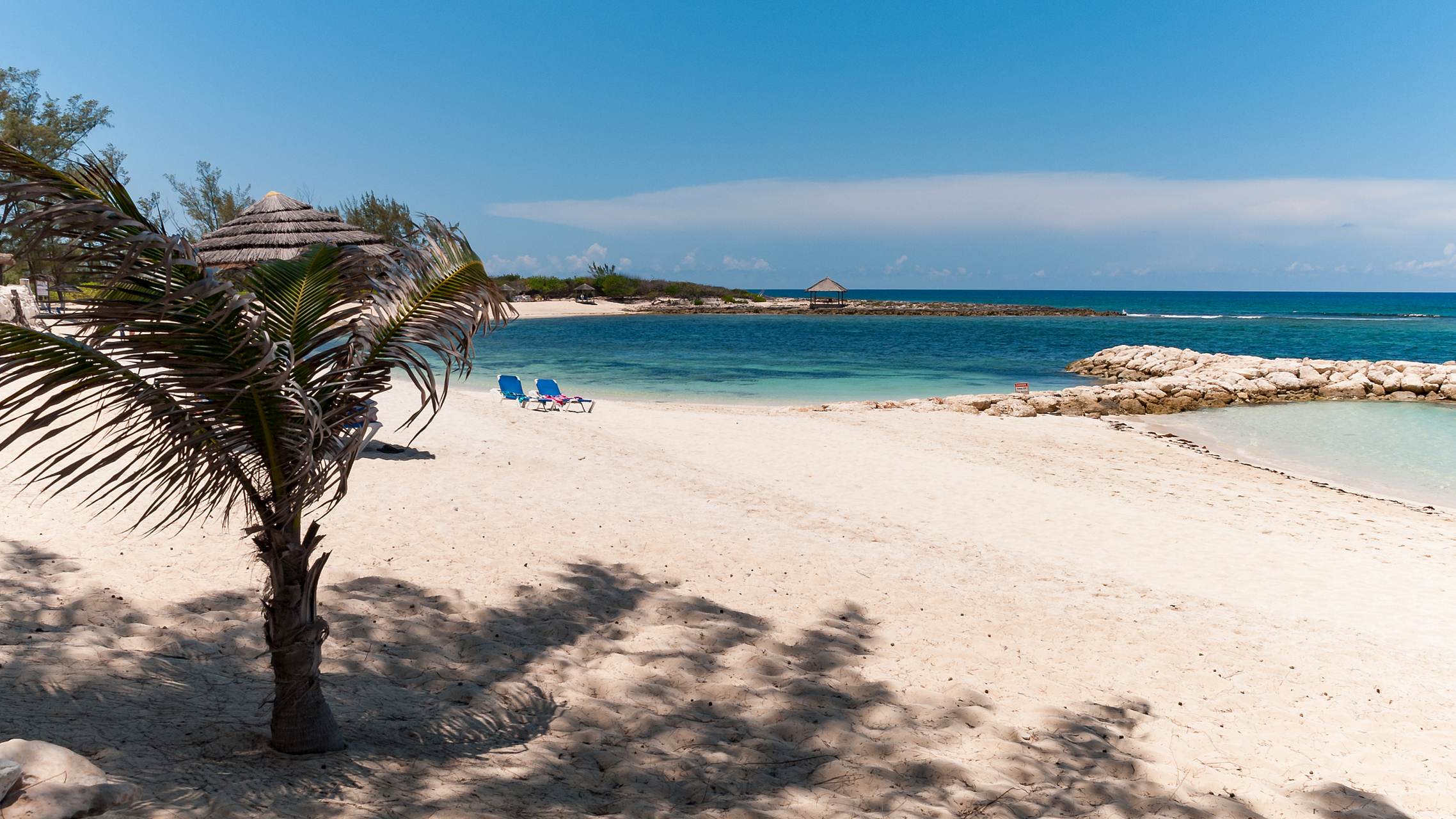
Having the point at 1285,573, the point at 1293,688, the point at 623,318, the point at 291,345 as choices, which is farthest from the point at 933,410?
the point at 623,318

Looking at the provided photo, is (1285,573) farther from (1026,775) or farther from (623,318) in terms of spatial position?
(623,318)

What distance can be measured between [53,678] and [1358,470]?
17070 mm

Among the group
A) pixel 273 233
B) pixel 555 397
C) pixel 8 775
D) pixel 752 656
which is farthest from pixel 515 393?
pixel 8 775

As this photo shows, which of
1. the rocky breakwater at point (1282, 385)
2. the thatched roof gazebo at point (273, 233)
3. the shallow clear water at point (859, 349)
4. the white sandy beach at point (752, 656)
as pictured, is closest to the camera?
the white sandy beach at point (752, 656)

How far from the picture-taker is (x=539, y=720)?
400 cm

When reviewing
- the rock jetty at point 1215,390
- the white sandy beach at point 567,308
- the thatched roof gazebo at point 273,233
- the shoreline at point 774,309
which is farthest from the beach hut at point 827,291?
the thatched roof gazebo at point 273,233

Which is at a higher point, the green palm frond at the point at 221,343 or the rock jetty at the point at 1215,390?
the green palm frond at the point at 221,343

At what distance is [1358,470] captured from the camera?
13.5m

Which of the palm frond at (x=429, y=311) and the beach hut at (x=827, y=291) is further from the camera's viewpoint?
the beach hut at (x=827, y=291)

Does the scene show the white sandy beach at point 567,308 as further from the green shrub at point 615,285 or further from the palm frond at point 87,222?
the palm frond at point 87,222

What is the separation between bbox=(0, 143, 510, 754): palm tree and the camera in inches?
95.3

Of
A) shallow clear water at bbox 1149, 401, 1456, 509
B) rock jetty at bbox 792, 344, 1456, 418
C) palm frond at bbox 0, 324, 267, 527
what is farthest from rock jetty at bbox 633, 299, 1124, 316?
palm frond at bbox 0, 324, 267, 527

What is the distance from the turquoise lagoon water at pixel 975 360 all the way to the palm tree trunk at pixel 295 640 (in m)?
14.3

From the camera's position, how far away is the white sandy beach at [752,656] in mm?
3400
